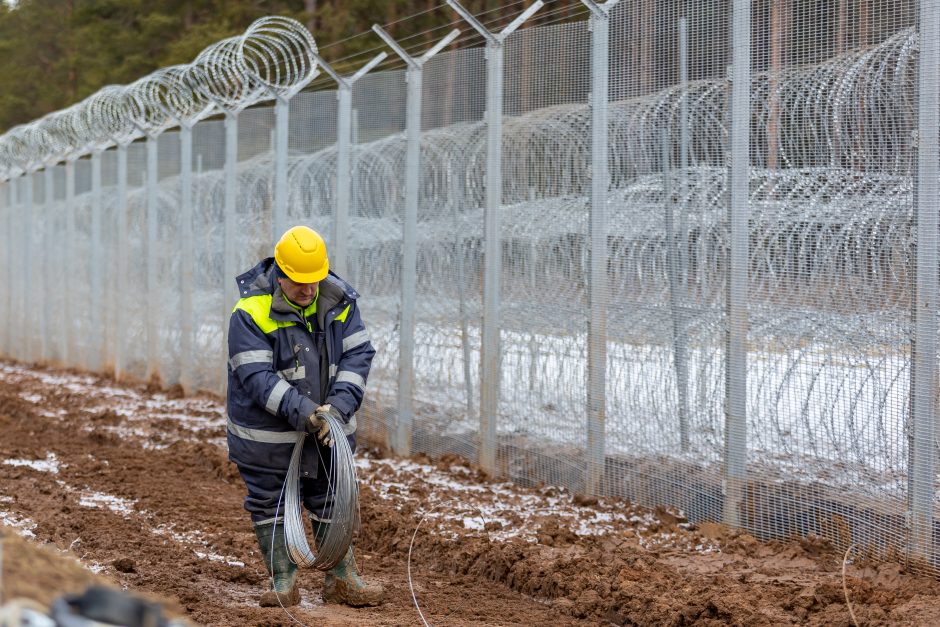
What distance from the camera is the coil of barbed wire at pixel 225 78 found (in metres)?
11.8

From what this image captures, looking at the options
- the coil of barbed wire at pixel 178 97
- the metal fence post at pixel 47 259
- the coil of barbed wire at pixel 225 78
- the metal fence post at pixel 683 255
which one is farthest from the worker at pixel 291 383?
the metal fence post at pixel 47 259

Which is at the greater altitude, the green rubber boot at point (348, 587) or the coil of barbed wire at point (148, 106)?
the coil of barbed wire at point (148, 106)

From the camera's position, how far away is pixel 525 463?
834 cm

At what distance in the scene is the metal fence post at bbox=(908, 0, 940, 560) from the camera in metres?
5.67

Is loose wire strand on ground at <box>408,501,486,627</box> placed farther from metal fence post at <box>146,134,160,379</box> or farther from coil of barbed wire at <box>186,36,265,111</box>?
metal fence post at <box>146,134,160,379</box>

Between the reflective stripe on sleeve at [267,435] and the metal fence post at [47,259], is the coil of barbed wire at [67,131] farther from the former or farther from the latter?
the reflective stripe on sleeve at [267,435]

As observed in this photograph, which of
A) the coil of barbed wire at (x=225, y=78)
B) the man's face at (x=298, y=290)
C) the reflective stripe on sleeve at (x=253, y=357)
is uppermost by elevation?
the coil of barbed wire at (x=225, y=78)

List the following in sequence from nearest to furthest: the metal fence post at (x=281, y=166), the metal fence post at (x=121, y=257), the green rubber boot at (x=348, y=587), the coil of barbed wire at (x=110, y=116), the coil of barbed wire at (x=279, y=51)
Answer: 1. the green rubber boot at (x=348, y=587)
2. the coil of barbed wire at (x=279, y=51)
3. the metal fence post at (x=281, y=166)
4. the coil of barbed wire at (x=110, y=116)
5. the metal fence post at (x=121, y=257)

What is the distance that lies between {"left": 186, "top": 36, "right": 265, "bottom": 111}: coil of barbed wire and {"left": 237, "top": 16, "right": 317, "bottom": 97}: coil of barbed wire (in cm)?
13

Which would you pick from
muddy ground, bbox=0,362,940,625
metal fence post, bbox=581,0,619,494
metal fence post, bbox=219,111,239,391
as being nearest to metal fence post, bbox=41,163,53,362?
metal fence post, bbox=219,111,239,391

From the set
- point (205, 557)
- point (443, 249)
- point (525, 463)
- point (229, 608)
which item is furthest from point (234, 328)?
point (443, 249)

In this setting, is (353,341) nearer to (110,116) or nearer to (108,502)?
(108,502)

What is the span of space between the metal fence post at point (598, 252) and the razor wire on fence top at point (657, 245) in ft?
0.05

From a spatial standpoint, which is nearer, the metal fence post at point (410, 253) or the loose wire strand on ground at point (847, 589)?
the loose wire strand on ground at point (847, 589)
